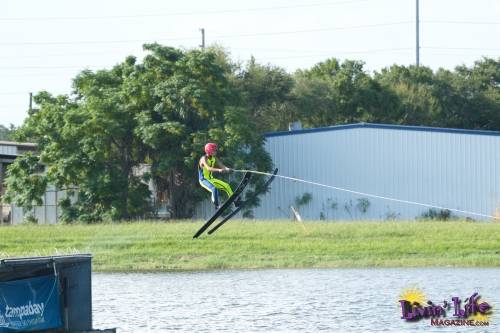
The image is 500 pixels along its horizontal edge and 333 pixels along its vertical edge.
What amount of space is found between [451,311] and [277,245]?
13.1m

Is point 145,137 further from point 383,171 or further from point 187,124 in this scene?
point 383,171

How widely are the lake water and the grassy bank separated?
4.75 ft

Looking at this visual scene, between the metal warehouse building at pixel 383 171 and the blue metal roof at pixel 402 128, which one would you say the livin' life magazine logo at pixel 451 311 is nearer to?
the metal warehouse building at pixel 383 171

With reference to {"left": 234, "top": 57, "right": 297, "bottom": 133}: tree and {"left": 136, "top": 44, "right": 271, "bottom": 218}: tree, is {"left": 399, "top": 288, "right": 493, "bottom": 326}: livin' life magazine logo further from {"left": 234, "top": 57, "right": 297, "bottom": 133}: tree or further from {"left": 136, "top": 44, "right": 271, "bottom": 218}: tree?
{"left": 234, "top": 57, "right": 297, "bottom": 133}: tree

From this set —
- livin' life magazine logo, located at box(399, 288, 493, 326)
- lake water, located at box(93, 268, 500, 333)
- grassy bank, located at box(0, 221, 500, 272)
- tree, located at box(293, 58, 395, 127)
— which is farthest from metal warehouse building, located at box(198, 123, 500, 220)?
tree, located at box(293, 58, 395, 127)

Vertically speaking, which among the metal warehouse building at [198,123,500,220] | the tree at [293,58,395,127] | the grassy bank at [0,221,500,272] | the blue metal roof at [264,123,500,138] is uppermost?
the tree at [293,58,395,127]

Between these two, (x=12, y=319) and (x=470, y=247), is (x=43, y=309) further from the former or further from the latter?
(x=470, y=247)

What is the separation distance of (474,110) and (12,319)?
68.8 meters

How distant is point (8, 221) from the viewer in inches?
2141

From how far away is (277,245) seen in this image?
1428 inches

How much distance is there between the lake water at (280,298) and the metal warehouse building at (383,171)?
50.8ft

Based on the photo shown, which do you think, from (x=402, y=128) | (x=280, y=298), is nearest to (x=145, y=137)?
(x=402, y=128)

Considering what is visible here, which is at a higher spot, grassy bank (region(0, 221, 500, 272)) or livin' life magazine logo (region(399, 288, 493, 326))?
grassy bank (region(0, 221, 500, 272))

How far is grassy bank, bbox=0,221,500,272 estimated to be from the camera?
113ft
